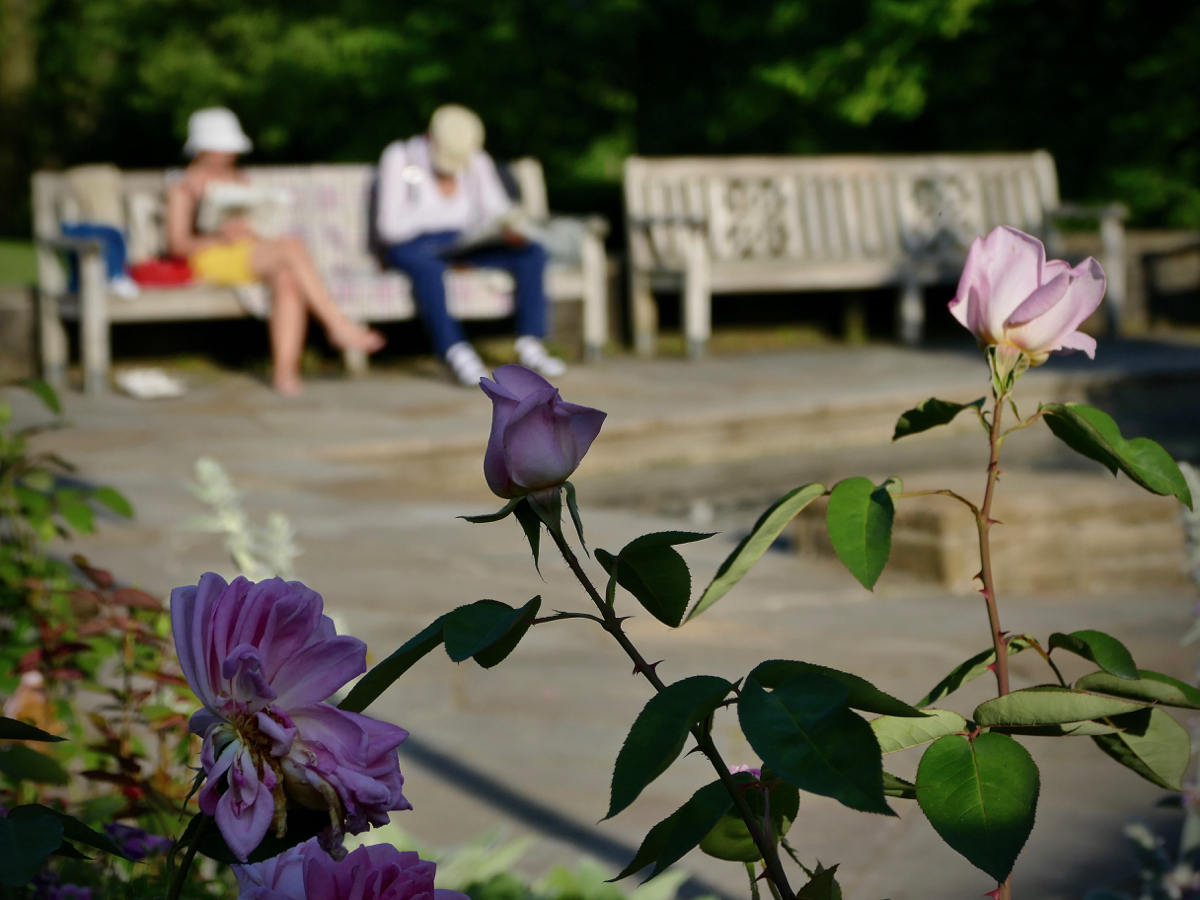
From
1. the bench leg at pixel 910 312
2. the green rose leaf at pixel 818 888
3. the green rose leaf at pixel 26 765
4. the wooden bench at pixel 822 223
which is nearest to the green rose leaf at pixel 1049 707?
the green rose leaf at pixel 818 888

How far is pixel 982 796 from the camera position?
2.25 feet

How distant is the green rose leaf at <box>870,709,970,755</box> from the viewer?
2.54 ft

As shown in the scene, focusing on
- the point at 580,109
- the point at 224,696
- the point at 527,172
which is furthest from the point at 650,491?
the point at 580,109

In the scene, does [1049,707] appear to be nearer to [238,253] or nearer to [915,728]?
[915,728]

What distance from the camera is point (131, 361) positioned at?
27.0 ft

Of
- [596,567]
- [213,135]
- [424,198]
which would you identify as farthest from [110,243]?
[596,567]

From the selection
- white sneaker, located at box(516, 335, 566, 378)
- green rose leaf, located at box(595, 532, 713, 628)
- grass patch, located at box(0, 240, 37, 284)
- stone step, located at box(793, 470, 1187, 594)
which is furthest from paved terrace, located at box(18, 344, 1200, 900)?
grass patch, located at box(0, 240, 37, 284)

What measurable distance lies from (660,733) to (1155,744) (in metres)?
0.39

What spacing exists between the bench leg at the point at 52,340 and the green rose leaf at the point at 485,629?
7310 millimetres

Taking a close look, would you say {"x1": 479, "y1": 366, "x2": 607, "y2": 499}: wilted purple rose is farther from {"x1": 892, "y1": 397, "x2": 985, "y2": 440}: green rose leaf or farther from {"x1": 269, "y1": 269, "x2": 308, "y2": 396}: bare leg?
{"x1": 269, "y1": 269, "x2": 308, "y2": 396}: bare leg

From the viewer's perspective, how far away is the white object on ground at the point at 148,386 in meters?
6.89

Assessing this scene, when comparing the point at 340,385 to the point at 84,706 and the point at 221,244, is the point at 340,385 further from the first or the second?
the point at 84,706

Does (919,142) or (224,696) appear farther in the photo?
(919,142)

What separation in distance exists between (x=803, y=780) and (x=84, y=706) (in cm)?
227
